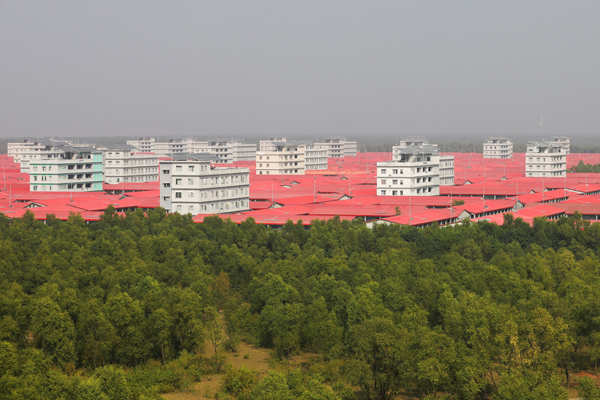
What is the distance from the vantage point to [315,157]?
384 feet

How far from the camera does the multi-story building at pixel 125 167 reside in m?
91.2

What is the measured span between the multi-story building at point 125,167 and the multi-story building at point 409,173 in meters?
34.9

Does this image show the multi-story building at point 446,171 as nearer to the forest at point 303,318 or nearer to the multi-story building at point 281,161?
the multi-story building at point 281,161

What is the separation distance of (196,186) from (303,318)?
2972 cm

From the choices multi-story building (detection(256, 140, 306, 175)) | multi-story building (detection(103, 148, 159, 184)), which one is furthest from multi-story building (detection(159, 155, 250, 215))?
multi-story building (detection(256, 140, 306, 175))

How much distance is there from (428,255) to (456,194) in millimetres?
33679

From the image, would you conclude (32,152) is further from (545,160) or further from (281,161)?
(545,160)

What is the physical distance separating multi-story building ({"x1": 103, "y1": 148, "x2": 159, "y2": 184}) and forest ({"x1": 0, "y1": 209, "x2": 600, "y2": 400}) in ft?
166

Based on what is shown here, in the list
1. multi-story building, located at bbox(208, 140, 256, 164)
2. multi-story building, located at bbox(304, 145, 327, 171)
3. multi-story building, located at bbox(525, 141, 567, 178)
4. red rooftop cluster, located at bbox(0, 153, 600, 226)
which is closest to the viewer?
red rooftop cluster, located at bbox(0, 153, 600, 226)

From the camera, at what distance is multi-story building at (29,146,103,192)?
75625mm

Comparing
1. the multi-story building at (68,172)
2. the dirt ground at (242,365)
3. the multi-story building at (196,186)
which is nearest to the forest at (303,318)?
the dirt ground at (242,365)

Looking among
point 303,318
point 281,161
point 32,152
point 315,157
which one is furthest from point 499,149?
point 303,318

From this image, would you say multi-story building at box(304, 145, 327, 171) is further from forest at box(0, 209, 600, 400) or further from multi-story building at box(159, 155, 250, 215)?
forest at box(0, 209, 600, 400)

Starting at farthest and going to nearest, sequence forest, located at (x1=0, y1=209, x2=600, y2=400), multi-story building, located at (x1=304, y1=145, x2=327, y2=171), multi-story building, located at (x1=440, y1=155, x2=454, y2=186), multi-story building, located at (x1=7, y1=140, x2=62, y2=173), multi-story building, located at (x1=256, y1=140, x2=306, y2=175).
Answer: multi-story building, located at (x1=304, y1=145, x2=327, y2=171)
multi-story building, located at (x1=256, y1=140, x2=306, y2=175)
multi-story building, located at (x1=440, y1=155, x2=454, y2=186)
multi-story building, located at (x1=7, y1=140, x2=62, y2=173)
forest, located at (x1=0, y1=209, x2=600, y2=400)
